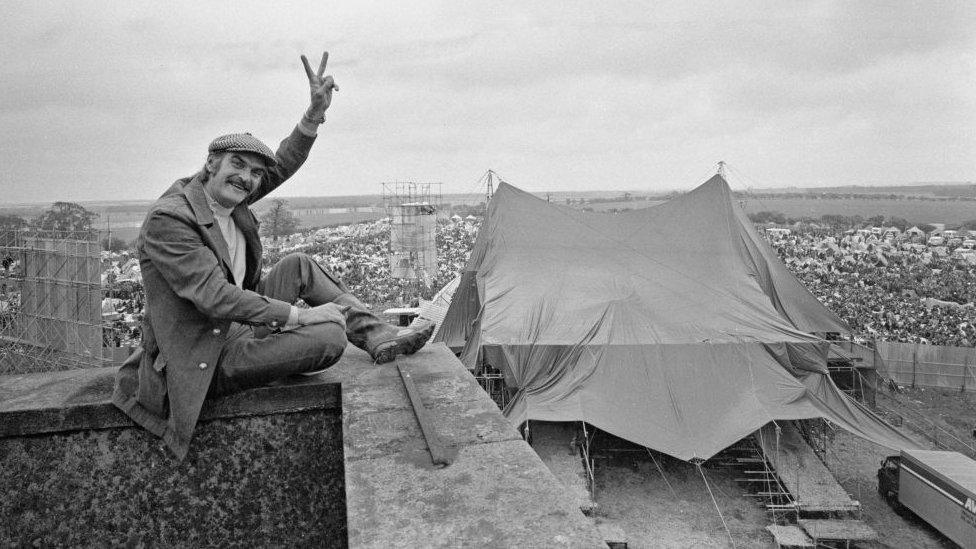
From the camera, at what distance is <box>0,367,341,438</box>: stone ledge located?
200 centimetres

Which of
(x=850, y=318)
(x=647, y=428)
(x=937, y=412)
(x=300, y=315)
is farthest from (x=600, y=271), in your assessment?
(x=850, y=318)

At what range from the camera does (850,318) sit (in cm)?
1977

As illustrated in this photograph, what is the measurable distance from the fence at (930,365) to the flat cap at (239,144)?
1553cm

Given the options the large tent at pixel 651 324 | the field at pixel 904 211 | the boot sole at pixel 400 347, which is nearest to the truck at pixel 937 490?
the large tent at pixel 651 324

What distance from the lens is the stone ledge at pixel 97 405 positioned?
6.57 ft

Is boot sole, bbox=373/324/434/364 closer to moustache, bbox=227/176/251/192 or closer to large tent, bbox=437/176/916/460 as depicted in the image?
moustache, bbox=227/176/251/192

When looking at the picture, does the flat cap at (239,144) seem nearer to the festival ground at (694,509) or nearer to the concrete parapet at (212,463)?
the concrete parapet at (212,463)

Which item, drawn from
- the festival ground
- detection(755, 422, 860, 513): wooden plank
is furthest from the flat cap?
detection(755, 422, 860, 513): wooden plank

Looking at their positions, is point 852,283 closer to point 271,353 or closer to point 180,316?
point 271,353

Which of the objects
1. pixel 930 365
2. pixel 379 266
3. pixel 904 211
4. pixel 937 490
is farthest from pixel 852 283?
pixel 904 211

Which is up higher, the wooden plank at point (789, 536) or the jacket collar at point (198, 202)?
the jacket collar at point (198, 202)

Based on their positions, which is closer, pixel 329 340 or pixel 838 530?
pixel 329 340

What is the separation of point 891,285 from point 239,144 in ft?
101

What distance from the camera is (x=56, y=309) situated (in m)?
16.7
